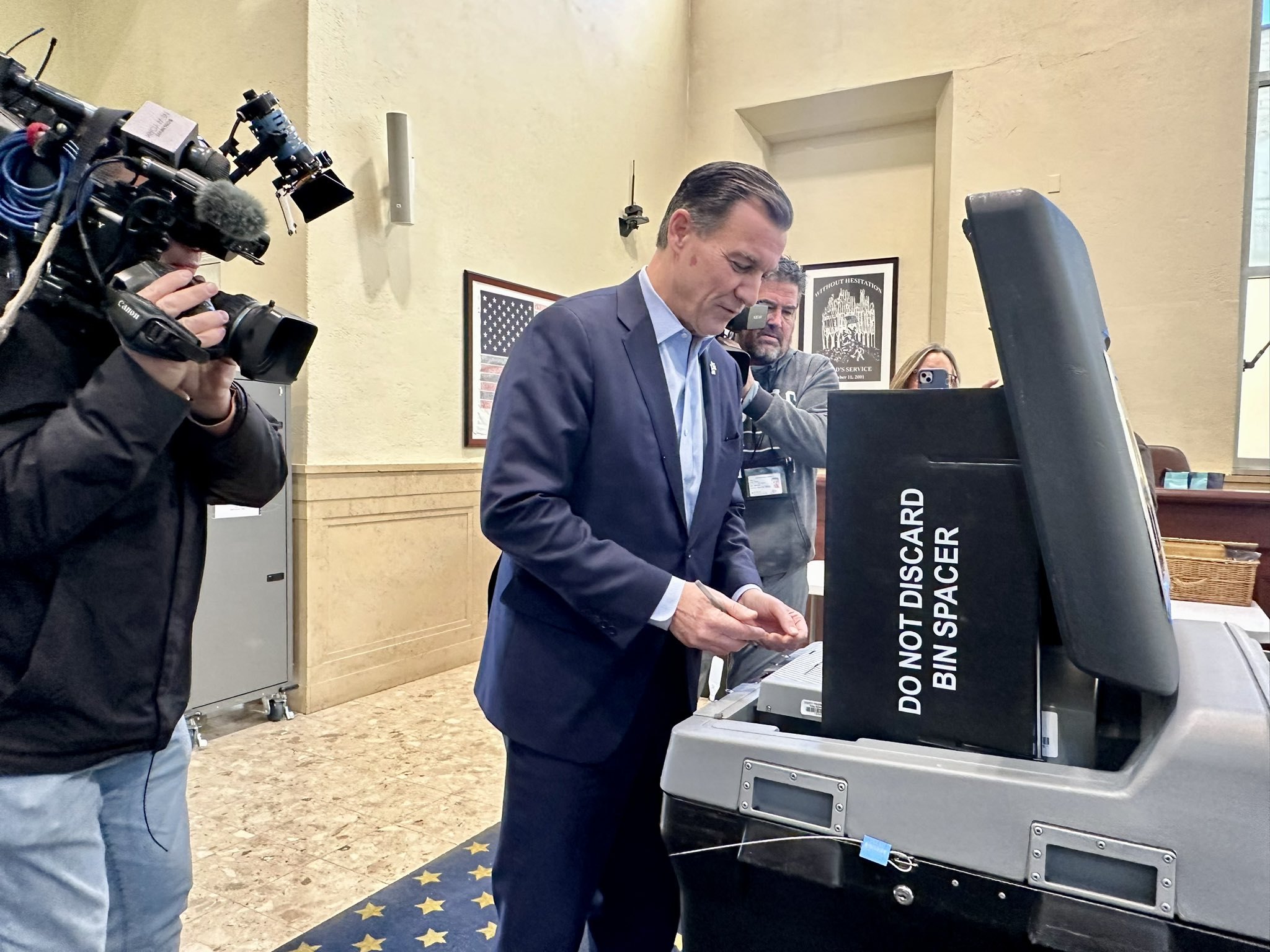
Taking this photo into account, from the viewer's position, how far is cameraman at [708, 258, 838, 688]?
6.34 feet

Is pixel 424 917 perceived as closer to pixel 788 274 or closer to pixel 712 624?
pixel 712 624

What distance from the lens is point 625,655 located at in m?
1.07

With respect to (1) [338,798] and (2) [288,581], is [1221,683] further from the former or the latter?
(2) [288,581]

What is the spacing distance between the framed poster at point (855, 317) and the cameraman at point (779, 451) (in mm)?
3652

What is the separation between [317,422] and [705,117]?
13.9 feet

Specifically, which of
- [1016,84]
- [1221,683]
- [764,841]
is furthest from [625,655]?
[1016,84]

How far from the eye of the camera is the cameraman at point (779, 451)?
76.1 inches

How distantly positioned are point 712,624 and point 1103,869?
1.55ft

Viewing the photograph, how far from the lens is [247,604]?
3.03 meters

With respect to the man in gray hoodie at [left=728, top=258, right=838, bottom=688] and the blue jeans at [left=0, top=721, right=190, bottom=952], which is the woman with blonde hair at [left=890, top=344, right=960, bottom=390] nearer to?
the man in gray hoodie at [left=728, top=258, right=838, bottom=688]

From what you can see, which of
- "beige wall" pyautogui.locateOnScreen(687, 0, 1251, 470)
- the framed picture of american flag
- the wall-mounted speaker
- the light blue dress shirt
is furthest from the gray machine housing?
"beige wall" pyautogui.locateOnScreen(687, 0, 1251, 470)

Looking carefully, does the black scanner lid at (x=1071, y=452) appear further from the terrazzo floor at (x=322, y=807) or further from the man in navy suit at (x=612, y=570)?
the terrazzo floor at (x=322, y=807)

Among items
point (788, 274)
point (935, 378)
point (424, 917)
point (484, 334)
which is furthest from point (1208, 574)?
point (484, 334)

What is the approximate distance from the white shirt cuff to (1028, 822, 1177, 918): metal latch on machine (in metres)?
0.47
